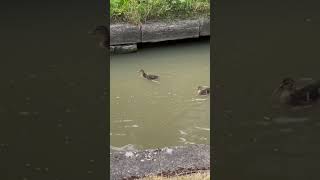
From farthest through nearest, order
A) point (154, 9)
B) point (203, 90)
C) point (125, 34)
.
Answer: point (154, 9)
point (125, 34)
point (203, 90)

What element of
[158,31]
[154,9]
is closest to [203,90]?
[158,31]

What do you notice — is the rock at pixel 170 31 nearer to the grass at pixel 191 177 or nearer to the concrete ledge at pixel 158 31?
the concrete ledge at pixel 158 31

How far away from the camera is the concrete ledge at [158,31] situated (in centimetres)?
538

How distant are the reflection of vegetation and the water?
0.29 m
